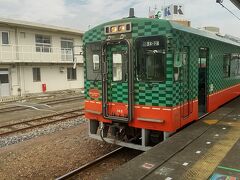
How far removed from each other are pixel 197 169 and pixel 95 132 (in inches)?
139

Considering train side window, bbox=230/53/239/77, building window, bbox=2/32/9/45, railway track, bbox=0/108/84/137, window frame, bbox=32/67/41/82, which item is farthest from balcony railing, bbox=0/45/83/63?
train side window, bbox=230/53/239/77

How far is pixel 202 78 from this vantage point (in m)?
7.82

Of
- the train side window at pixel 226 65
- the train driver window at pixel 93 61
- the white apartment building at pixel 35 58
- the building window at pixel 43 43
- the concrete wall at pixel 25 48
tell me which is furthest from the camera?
the building window at pixel 43 43

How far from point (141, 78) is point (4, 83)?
724 inches

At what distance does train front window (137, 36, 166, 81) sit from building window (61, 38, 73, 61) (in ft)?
70.5

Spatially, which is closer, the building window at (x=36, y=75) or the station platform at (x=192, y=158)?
the station platform at (x=192, y=158)

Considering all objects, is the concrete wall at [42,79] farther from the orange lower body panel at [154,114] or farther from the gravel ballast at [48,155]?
the orange lower body panel at [154,114]

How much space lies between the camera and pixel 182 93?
5883 mm

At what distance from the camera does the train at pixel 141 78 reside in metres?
5.42

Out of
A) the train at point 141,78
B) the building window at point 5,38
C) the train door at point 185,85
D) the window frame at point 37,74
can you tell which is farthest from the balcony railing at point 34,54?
the train door at point 185,85

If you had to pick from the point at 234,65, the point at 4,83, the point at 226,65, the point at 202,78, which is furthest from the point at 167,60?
the point at 4,83

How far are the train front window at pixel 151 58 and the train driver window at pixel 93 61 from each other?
1261 millimetres

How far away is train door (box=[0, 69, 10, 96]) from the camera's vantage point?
68.5 ft

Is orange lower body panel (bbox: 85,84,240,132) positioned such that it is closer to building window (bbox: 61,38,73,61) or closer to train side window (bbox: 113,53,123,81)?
train side window (bbox: 113,53,123,81)
